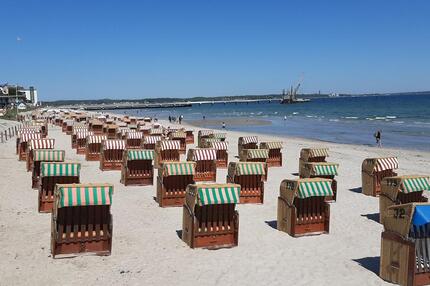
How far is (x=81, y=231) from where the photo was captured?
33.9 ft

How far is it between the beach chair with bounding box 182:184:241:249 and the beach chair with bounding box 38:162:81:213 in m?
4.52

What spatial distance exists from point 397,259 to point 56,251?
21.9 feet

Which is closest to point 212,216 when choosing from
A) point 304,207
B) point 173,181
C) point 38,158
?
point 304,207

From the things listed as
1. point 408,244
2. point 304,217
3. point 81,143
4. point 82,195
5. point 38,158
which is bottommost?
point 304,217

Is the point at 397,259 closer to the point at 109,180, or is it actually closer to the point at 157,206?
the point at 157,206

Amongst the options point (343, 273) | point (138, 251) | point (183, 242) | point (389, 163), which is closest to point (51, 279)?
point (138, 251)

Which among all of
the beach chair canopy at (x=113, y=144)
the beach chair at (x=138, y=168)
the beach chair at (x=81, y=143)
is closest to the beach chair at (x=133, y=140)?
the beach chair at (x=81, y=143)

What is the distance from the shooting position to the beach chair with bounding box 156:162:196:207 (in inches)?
590

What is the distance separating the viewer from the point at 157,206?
15172 millimetres

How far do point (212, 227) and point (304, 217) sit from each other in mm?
2567

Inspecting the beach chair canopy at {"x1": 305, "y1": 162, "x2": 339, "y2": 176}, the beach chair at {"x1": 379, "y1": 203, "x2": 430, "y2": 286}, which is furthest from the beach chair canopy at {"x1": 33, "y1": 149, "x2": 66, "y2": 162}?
the beach chair at {"x1": 379, "y1": 203, "x2": 430, "y2": 286}

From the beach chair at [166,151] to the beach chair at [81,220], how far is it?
12774 mm

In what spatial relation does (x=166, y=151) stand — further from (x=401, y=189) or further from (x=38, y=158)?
(x=401, y=189)

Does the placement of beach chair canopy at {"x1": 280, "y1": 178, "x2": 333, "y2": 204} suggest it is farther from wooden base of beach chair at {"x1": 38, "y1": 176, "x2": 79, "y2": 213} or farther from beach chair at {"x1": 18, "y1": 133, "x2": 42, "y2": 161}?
beach chair at {"x1": 18, "y1": 133, "x2": 42, "y2": 161}
